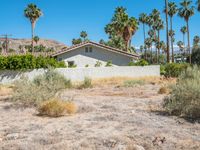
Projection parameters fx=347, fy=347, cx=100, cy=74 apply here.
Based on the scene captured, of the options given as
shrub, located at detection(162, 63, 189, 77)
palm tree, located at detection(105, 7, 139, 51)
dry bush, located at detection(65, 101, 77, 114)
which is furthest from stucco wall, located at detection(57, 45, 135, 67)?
dry bush, located at detection(65, 101, 77, 114)

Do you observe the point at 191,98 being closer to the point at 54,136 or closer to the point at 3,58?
the point at 54,136

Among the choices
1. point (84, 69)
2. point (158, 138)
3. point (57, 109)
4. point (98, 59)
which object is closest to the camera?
point (158, 138)

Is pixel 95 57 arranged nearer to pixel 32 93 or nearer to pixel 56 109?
pixel 32 93

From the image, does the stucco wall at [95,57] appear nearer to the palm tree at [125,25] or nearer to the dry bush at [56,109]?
the palm tree at [125,25]

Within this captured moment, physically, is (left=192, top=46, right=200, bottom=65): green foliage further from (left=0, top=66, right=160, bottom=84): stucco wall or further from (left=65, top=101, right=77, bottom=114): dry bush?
(left=65, top=101, right=77, bottom=114): dry bush

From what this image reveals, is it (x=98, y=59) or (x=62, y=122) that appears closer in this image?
(x=62, y=122)

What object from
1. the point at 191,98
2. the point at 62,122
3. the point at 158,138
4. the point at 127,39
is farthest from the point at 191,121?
the point at 127,39

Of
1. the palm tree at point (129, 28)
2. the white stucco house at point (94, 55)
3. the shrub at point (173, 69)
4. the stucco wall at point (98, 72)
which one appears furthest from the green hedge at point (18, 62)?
the palm tree at point (129, 28)

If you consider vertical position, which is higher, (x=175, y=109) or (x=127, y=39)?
(x=127, y=39)

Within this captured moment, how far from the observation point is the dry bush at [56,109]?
1248cm

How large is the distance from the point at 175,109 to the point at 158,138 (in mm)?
3316

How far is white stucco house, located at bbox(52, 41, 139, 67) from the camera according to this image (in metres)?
43.4

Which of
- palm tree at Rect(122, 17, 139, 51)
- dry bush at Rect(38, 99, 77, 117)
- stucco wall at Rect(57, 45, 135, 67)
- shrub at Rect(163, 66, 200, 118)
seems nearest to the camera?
shrub at Rect(163, 66, 200, 118)

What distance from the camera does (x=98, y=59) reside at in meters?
43.8
